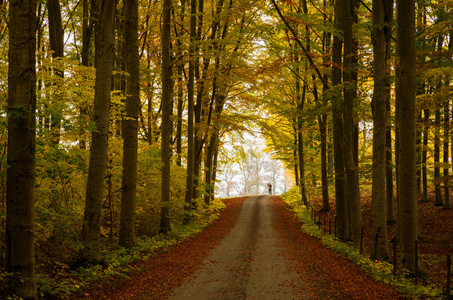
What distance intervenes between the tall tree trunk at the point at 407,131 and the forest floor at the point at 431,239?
3.36ft

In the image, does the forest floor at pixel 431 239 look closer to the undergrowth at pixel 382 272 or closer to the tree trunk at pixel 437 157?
the undergrowth at pixel 382 272

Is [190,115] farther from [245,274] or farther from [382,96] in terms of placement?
[245,274]

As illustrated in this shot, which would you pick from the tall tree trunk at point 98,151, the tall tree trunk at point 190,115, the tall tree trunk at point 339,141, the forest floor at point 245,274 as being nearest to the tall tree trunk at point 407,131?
the forest floor at point 245,274

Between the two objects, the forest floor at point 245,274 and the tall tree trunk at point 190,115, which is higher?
the tall tree trunk at point 190,115

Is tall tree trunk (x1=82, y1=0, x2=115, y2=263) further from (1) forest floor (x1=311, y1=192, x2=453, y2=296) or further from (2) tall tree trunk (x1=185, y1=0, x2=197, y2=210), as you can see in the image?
(2) tall tree trunk (x1=185, y1=0, x2=197, y2=210)

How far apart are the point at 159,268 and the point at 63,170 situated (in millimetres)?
3552

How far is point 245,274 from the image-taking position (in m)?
8.79

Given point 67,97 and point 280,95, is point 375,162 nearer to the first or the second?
point 67,97

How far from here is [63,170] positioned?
8.48 metres

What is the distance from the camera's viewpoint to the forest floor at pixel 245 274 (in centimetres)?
708

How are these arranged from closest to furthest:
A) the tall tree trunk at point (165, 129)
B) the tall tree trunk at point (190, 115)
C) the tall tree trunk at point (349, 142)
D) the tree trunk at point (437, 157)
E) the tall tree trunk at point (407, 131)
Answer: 1. the tall tree trunk at point (407, 131)
2. the tall tree trunk at point (349, 142)
3. the tree trunk at point (437, 157)
4. the tall tree trunk at point (165, 129)
5. the tall tree trunk at point (190, 115)

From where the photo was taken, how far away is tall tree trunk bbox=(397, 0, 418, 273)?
30.1ft

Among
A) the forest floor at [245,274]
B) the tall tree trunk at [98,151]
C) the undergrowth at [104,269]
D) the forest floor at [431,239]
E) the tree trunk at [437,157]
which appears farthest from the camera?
the tree trunk at [437,157]

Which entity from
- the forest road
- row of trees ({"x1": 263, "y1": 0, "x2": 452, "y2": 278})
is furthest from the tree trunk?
the forest road
